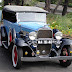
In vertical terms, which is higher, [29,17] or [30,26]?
[29,17]

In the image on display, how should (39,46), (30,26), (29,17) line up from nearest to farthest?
1. (39,46)
2. (30,26)
3. (29,17)

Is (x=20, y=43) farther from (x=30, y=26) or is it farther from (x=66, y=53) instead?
(x=66, y=53)

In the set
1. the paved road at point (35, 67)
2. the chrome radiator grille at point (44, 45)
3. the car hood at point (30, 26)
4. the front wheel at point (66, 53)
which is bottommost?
the paved road at point (35, 67)

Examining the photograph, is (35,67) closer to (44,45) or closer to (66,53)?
(44,45)

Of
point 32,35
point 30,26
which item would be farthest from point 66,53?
point 30,26

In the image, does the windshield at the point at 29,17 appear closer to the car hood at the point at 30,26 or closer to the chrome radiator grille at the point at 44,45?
the car hood at the point at 30,26

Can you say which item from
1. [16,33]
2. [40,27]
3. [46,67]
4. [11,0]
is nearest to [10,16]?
[16,33]

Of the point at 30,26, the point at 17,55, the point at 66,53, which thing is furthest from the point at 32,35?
the point at 66,53

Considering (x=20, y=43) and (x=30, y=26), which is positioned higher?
(x=30, y=26)

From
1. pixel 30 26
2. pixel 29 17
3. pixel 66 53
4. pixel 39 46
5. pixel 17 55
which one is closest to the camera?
pixel 17 55

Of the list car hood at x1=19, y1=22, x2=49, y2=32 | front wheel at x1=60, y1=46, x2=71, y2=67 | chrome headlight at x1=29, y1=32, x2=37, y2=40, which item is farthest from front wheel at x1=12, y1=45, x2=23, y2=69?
front wheel at x1=60, y1=46, x2=71, y2=67

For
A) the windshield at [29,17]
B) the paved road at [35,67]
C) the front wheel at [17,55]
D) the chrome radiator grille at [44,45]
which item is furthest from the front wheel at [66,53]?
the windshield at [29,17]

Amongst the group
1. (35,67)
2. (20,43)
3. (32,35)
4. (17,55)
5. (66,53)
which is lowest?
(35,67)

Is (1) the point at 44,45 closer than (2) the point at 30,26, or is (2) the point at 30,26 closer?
(1) the point at 44,45
